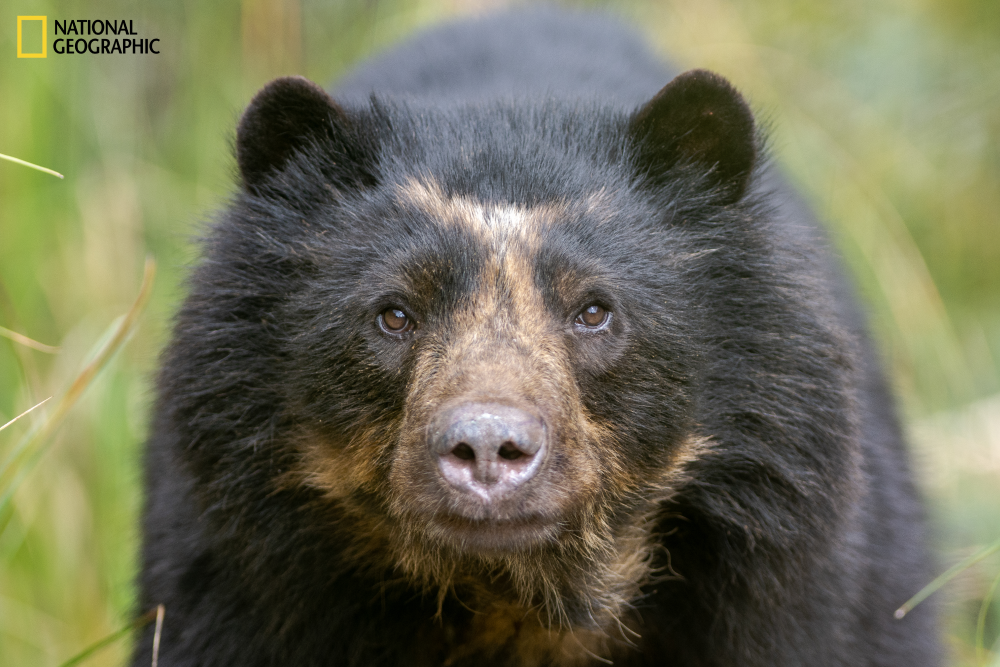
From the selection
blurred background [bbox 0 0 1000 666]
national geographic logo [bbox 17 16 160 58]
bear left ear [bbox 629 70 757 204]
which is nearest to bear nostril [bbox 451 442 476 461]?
bear left ear [bbox 629 70 757 204]

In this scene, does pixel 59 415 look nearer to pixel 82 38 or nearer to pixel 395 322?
pixel 395 322

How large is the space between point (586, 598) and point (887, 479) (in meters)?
1.63

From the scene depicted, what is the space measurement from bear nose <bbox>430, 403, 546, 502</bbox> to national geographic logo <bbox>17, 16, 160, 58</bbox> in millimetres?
4464

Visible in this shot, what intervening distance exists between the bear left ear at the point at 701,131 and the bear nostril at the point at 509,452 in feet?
4.56

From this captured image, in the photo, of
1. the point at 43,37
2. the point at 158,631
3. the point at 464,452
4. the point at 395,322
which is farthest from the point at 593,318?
the point at 43,37

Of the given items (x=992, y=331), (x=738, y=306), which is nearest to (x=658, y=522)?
(x=738, y=306)

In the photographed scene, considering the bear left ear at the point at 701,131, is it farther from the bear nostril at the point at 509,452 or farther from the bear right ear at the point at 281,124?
the bear nostril at the point at 509,452

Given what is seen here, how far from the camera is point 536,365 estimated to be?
3.34 m

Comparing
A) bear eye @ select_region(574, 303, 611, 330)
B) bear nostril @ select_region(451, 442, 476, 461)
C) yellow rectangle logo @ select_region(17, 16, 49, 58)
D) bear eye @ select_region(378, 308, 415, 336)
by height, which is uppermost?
yellow rectangle logo @ select_region(17, 16, 49, 58)

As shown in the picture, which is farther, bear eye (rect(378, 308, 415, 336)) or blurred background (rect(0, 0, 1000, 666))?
blurred background (rect(0, 0, 1000, 666))

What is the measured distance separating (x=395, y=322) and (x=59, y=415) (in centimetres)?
109

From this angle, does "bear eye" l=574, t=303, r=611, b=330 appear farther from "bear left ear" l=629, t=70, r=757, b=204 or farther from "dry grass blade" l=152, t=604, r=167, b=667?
"dry grass blade" l=152, t=604, r=167, b=667

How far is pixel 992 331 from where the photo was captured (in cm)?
847

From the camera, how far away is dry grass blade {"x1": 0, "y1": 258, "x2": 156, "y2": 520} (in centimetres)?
332
